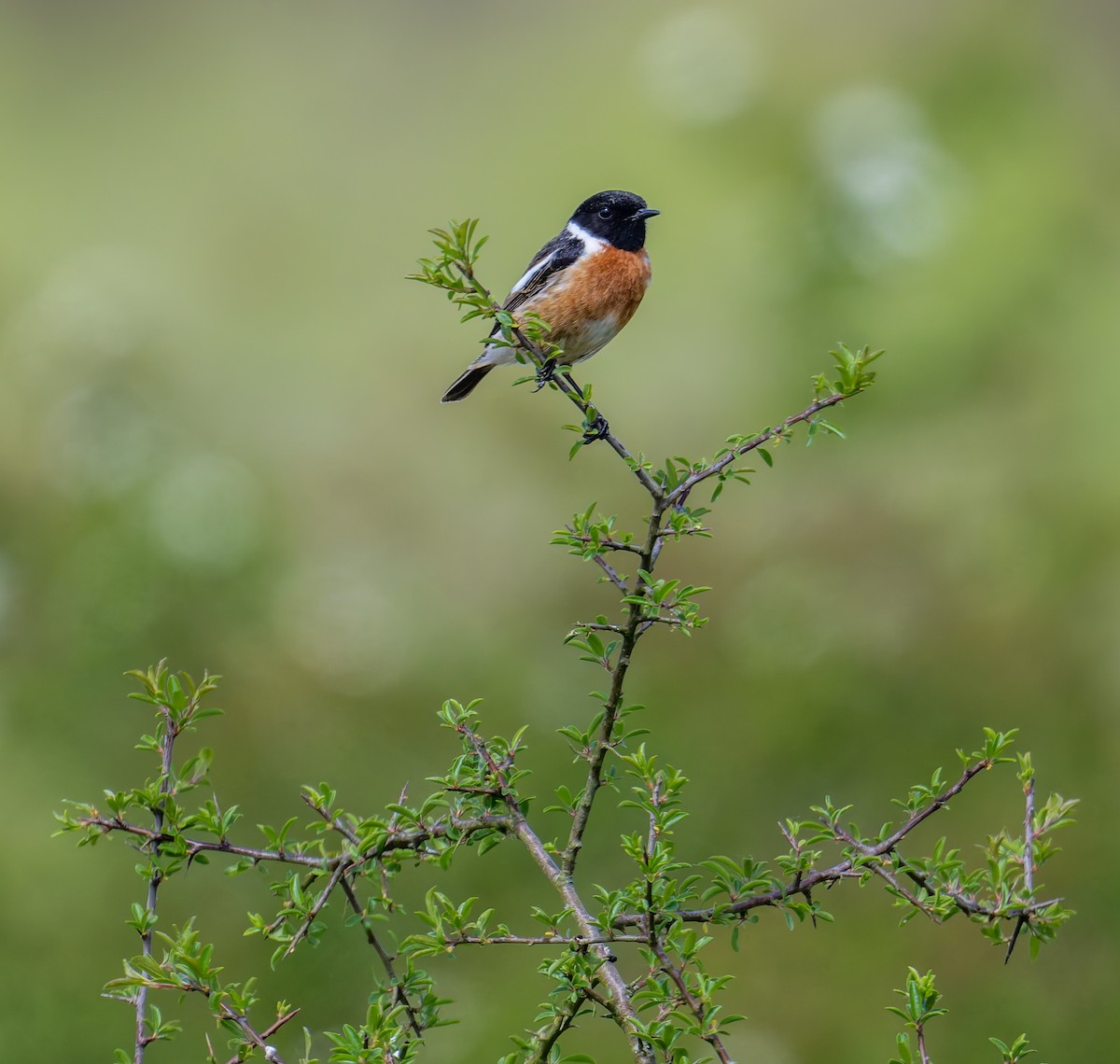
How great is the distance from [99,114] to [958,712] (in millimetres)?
14103

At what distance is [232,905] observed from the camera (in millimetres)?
6977

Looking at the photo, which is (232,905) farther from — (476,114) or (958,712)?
(476,114)

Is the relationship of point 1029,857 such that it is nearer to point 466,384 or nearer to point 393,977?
point 393,977

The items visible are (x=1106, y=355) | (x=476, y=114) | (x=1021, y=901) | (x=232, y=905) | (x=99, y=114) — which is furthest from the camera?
(x=99, y=114)

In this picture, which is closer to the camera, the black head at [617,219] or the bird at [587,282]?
the bird at [587,282]

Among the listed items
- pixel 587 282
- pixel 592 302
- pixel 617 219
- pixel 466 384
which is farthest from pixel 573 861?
pixel 617 219

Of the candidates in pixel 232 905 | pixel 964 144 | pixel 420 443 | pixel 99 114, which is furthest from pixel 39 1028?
pixel 99 114

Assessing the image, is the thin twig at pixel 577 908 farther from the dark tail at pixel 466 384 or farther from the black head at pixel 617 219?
the black head at pixel 617 219

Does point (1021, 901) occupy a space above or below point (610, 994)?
below

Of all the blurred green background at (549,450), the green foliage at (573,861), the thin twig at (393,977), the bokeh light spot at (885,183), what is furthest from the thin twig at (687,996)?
the bokeh light spot at (885,183)

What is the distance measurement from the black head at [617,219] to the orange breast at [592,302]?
0.47ft

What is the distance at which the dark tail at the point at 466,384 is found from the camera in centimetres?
523

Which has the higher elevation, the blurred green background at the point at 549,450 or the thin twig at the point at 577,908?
the blurred green background at the point at 549,450

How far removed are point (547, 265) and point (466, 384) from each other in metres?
0.57
